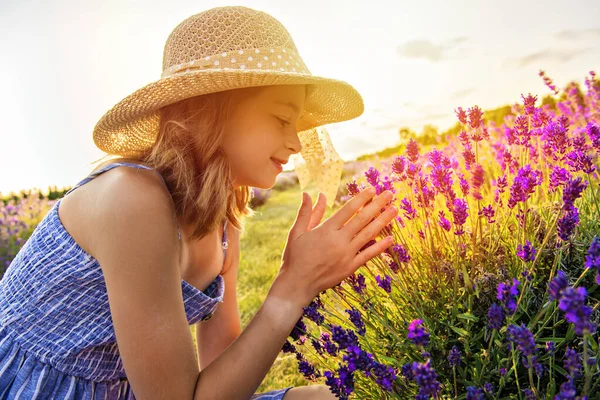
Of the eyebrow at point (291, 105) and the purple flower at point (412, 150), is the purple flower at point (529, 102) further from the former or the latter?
the eyebrow at point (291, 105)

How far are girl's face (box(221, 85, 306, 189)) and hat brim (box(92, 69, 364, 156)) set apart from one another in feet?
0.35

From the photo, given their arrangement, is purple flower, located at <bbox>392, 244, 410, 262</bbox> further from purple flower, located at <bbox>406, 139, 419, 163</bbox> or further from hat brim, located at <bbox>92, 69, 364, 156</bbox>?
hat brim, located at <bbox>92, 69, 364, 156</bbox>

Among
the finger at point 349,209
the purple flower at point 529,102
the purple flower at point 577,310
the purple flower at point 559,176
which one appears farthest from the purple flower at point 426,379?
the purple flower at point 529,102

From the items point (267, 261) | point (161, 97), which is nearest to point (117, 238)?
point (161, 97)

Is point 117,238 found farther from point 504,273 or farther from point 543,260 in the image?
point 543,260

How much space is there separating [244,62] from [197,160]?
0.44 m

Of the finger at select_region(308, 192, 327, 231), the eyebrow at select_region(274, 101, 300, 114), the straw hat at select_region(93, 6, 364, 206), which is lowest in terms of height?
the finger at select_region(308, 192, 327, 231)

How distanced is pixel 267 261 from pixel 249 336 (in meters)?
4.28

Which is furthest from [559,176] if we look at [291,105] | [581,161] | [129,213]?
[129,213]

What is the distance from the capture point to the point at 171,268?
5.15 ft

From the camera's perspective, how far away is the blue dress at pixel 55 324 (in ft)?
5.83

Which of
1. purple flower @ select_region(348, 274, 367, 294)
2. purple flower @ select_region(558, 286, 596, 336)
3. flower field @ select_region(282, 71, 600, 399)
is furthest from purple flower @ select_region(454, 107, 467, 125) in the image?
purple flower @ select_region(558, 286, 596, 336)

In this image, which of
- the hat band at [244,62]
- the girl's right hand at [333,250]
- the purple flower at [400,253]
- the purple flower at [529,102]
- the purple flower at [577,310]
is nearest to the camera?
the purple flower at [577,310]

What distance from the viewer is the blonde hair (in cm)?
182
